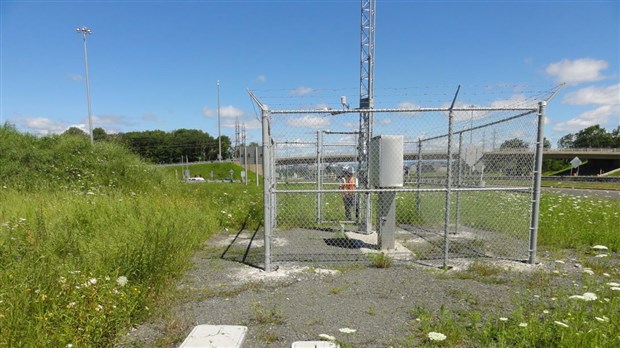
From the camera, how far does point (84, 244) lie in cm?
541

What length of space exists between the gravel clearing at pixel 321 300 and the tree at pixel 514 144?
2.10 metres

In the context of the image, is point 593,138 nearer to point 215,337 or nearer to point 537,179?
point 537,179

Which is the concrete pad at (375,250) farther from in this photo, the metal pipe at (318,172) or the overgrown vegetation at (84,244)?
the overgrown vegetation at (84,244)

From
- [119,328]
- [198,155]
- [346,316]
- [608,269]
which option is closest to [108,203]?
[119,328]

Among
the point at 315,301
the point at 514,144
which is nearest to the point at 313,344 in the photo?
the point at 315,301

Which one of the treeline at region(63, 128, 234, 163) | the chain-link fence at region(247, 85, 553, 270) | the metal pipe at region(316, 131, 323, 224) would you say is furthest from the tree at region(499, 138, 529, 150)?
the treeline at region(63, 128, 234, 163)

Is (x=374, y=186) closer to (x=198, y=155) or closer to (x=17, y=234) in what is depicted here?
(x=17, y=234)

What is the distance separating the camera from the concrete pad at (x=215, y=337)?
10.6 feet

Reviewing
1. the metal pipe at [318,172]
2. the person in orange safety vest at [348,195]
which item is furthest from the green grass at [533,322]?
the metal pipe at [318,172]

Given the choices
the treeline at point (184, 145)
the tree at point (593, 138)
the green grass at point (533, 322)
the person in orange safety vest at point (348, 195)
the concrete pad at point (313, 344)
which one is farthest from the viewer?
the tree at point (593, 138)

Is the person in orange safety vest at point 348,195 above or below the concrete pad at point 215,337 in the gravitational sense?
above

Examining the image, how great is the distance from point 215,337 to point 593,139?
136 metres

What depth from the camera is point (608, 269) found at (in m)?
5.49

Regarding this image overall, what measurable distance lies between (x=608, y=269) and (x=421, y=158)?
14.4 ft
